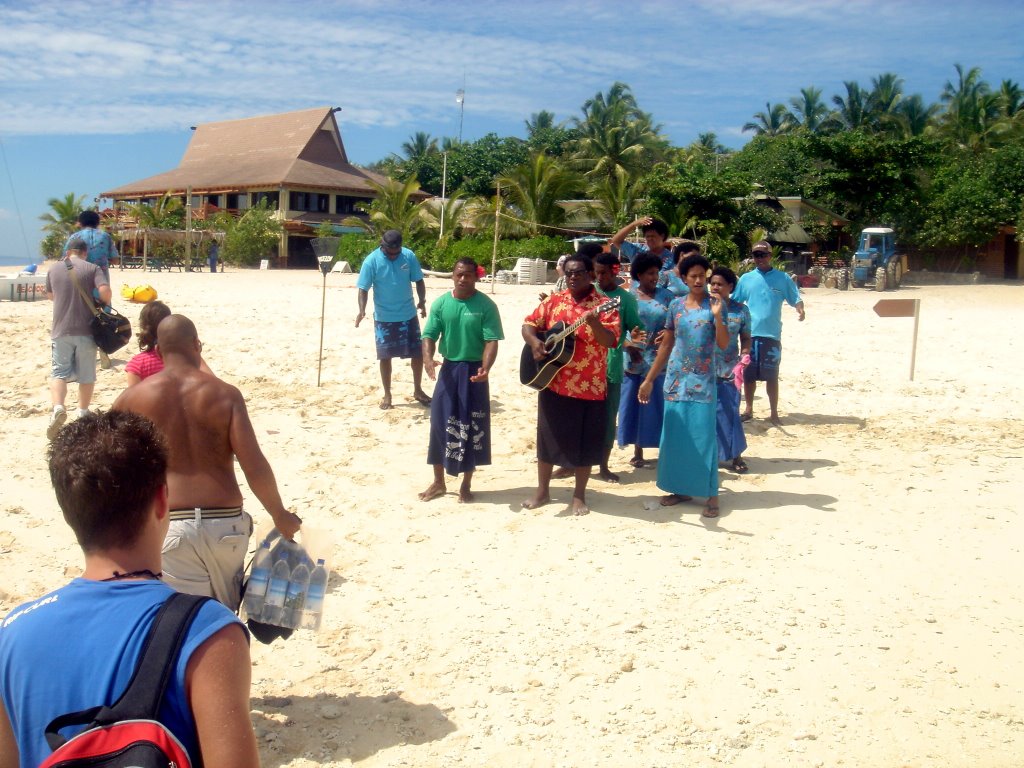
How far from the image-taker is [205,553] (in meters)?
3.59

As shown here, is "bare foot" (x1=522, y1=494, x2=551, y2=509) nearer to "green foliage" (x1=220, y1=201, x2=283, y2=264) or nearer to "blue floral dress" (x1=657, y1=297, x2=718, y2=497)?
"blue floral dress" (x1=657, y1=297, x2=718, y2=497)

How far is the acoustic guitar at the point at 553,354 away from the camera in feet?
21.0

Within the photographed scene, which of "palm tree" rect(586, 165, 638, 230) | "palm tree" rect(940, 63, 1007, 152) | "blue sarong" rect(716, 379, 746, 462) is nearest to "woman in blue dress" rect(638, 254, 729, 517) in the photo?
"blue sarong" rect(716, 379, 746, 462)

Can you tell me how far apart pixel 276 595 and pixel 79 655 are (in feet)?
6.53

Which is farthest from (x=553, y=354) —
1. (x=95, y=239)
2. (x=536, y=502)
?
(x=95, y=239)

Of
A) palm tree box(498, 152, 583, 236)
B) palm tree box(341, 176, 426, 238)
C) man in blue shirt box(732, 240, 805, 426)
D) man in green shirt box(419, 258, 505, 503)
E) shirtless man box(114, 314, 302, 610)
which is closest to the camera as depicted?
shirtless man box(114, 314, 302, 610)

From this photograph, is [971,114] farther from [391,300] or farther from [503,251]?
[391,300]

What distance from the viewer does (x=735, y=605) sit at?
201 inches

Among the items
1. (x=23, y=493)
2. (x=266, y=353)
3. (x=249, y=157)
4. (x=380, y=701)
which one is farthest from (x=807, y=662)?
(x=249, y=157)

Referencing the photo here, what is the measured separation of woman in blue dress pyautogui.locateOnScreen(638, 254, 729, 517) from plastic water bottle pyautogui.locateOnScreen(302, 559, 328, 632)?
3248 millimetres

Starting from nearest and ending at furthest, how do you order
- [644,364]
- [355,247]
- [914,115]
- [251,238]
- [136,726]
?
[136,726]
[644,364]
[355,247]
[251,238]
[914,115]

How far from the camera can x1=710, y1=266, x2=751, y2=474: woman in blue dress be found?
7.16 metres

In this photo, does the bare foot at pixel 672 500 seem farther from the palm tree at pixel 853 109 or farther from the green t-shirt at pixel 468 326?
the palm tree at pixel 853 109

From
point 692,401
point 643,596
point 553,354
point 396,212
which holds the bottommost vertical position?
point 643,596
